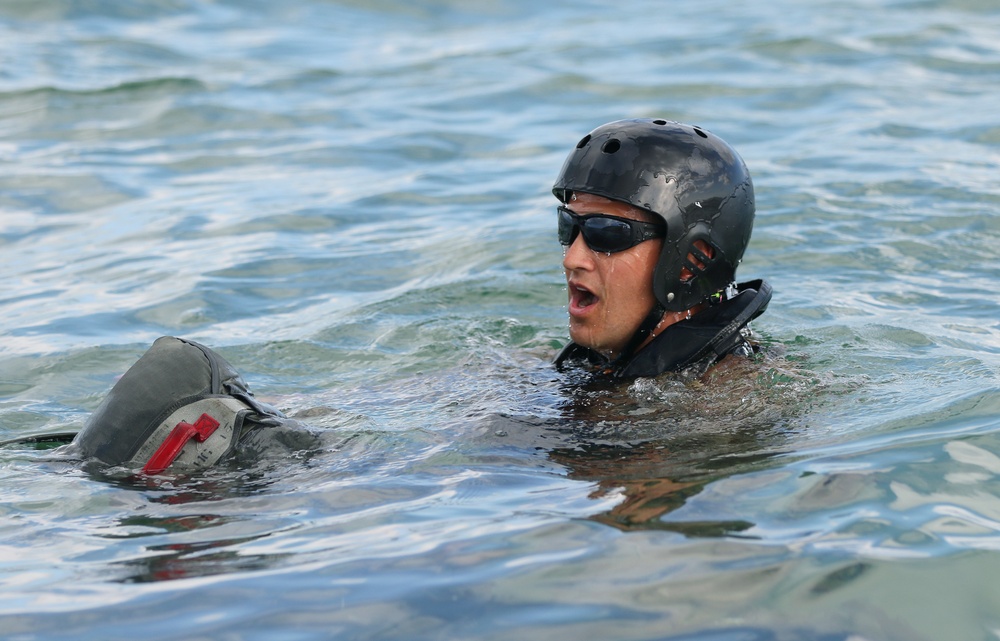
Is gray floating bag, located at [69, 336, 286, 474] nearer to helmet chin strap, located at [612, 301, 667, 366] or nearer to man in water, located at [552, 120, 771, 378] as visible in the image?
man in water, located at [552, 120, 771, 378]

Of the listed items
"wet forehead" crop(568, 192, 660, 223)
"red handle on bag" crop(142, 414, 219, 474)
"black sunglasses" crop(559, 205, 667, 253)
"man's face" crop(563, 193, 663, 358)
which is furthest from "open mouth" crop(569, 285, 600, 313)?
"red handle on bag" crop(142, 414, 219, 474)

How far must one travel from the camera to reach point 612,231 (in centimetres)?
567

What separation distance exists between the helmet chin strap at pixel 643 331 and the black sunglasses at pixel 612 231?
33cm

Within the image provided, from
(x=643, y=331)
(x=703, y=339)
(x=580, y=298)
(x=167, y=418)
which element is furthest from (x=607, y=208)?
(x=167, y=418)

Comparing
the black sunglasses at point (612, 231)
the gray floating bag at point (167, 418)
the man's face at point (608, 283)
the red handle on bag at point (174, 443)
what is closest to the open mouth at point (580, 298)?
the man's face at point (608, 283)

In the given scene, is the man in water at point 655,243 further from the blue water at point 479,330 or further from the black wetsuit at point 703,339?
the blue water at point 479,330

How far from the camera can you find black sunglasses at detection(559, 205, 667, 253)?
18.6ft

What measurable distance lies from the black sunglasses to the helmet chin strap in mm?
331

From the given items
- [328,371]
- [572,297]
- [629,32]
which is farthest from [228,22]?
[572,297]

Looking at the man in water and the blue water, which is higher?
the man in water

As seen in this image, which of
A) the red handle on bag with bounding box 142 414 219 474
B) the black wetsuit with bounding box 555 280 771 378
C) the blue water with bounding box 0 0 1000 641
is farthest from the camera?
the black wetsuit with bounding box 555 280 771 378

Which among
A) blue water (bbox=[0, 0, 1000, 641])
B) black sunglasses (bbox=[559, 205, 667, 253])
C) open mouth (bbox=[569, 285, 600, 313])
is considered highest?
black sunglasses (bbox=[559, 205, 667, 253])

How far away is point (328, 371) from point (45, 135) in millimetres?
7420

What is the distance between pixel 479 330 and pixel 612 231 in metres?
2.32
